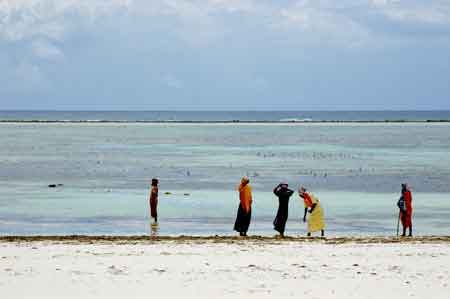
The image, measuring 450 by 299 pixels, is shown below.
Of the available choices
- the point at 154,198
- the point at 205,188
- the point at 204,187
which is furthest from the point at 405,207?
the point at 204,187

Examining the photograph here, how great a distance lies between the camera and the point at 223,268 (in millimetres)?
13773

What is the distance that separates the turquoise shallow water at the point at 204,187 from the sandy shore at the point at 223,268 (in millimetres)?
3966

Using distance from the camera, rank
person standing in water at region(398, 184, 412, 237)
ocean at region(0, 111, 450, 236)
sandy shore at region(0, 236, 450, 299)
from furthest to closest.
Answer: ocean at region(0, 111, 450, 236) < person standing in water at region(398, 184, 412, 237) < sandy shore at region(0, 236, 450, 299)

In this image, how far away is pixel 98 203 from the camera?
2705 centimetres

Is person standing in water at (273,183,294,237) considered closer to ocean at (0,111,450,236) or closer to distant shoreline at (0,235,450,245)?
distant shoreline at (0,235,450,245)

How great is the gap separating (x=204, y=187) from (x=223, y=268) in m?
19.2

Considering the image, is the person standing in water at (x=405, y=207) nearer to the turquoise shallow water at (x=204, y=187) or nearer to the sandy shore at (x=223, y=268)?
the turquoise shallow water at (x=204, y=187)

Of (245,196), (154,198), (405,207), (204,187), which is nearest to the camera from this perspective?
(245,196)

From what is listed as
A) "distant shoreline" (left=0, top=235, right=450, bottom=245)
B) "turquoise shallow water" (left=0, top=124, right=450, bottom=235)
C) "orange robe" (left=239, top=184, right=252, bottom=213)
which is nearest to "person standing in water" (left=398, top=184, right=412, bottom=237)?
"turquoise shallow water" (left=0, top=124, right=450, bottom=235)

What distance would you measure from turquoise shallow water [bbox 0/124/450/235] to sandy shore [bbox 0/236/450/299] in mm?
3966

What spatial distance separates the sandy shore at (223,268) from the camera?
12.2 metres

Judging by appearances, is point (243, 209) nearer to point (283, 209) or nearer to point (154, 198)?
point (283, 209)

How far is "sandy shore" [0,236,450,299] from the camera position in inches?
480

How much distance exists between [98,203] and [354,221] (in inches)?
327
